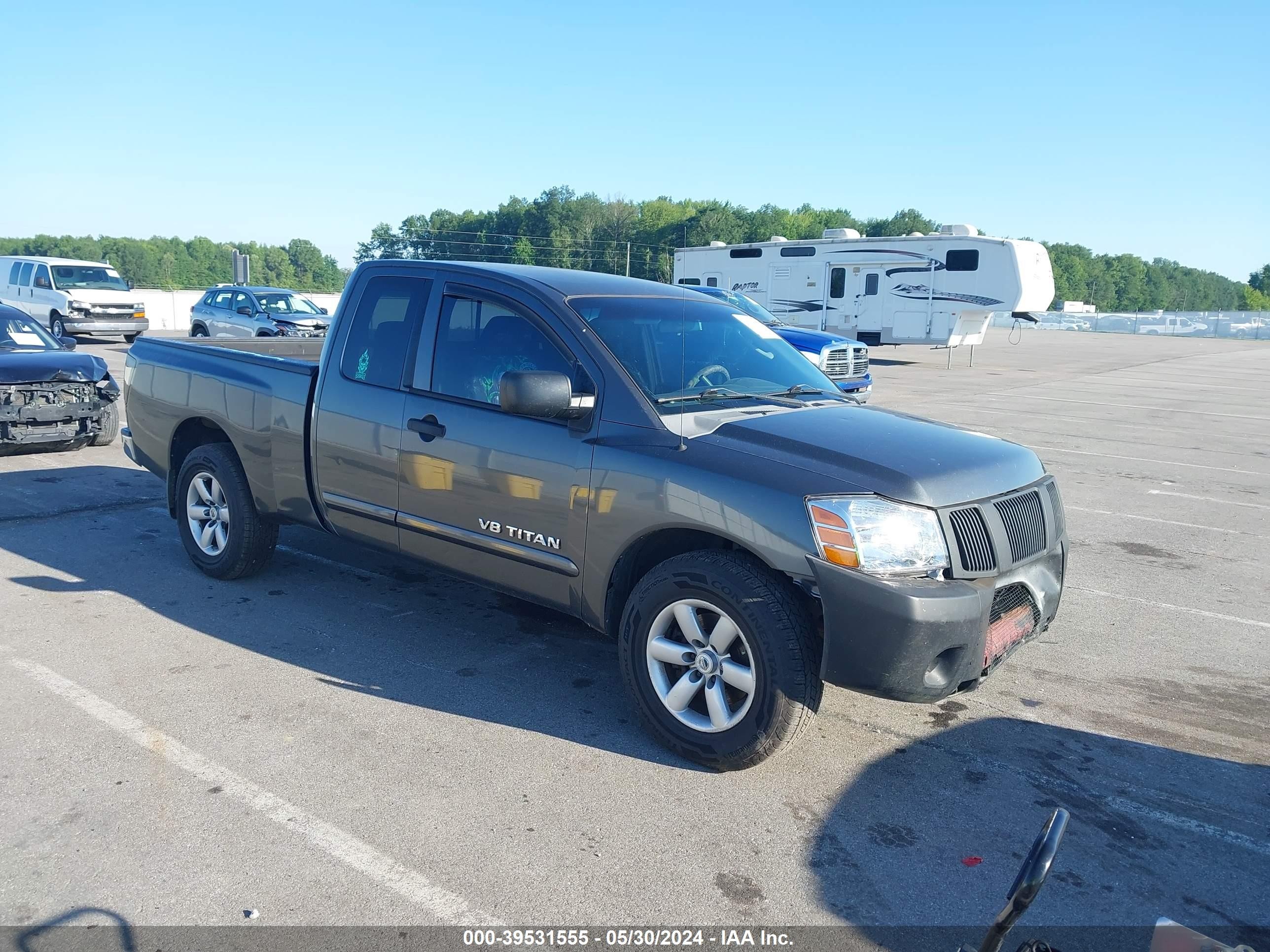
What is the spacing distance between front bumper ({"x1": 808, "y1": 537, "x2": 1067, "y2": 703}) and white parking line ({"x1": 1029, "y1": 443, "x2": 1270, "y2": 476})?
351 inches

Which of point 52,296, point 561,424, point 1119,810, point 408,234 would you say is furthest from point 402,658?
point 408,234

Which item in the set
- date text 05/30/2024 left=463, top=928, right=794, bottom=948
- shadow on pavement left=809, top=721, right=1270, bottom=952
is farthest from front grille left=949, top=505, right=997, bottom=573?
date text 05/30/2024 left=463, top=928, right=794, bottom=948

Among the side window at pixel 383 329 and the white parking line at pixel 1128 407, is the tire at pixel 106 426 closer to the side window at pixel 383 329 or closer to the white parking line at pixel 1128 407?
the side window at pixel 383 329

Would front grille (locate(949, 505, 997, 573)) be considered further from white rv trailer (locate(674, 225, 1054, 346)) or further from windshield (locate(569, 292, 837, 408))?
white rv trailer (locate(674, 225, 1054, 346))

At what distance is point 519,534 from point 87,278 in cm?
2527

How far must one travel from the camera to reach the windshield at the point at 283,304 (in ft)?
70.6

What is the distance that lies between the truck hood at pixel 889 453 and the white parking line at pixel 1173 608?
8.08 feet

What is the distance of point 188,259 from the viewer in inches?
4562

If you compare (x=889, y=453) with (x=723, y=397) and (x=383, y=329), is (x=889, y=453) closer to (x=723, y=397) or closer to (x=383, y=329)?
(x=723, y=397)

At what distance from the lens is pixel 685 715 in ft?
13.1

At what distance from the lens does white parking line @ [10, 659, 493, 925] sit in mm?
A: 3053

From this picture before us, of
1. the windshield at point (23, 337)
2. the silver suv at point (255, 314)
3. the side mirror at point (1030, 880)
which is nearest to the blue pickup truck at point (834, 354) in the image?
the windshield at point (23, 337)

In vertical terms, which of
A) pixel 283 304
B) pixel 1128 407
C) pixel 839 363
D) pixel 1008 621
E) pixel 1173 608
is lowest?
pixel 1173 608

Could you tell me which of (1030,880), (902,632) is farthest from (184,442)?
(1030,880)
